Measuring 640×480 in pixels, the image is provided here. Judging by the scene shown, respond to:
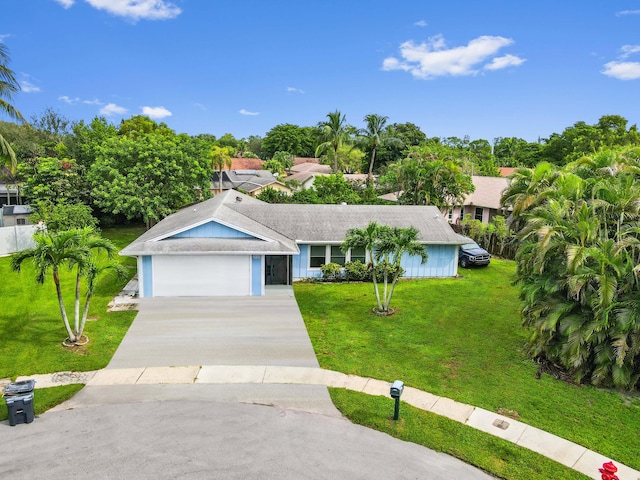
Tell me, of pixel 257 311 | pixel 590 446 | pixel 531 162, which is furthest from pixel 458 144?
pixel 590 446

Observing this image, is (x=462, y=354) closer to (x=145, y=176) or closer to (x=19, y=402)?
(x=19, y=402)

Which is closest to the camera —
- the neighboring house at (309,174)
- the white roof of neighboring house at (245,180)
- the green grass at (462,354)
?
the green grass at (462,354)

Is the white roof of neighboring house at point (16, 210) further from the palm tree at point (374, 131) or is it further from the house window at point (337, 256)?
the palm tree at point (374, 131)

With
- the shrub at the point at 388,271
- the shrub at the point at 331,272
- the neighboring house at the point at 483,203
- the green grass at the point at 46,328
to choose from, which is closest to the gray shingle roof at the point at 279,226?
the shrub at the point at 331,272

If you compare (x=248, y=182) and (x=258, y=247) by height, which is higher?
(x=248, y=182)

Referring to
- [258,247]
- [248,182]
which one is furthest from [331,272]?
[248,182]

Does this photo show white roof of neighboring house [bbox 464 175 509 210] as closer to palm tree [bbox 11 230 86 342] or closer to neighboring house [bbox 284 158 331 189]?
neighboring house [bbox 284 158 331 189]
